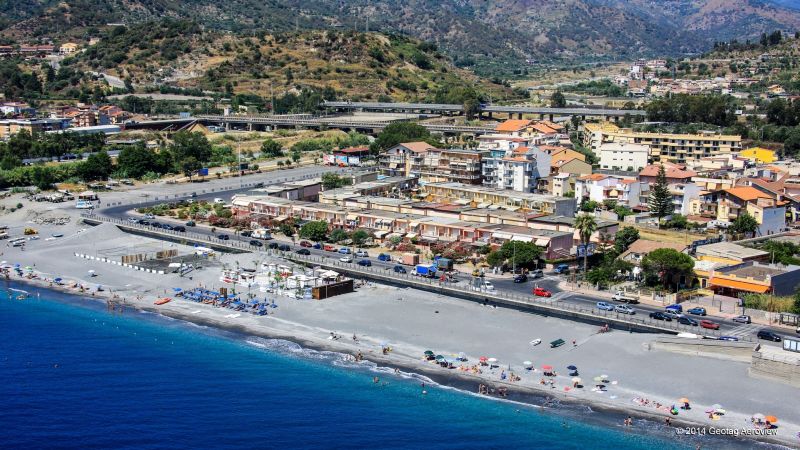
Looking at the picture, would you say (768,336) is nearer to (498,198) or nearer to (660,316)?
(660,316)

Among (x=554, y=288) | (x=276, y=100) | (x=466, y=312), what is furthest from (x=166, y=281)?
(x=276, y=100)

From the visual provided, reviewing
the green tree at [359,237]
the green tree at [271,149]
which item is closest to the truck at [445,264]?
the green tree at [359,237]

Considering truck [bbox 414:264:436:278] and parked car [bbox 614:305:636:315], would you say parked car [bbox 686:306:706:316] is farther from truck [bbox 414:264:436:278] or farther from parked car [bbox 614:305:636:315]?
truck [bbox 414:264:436:278]

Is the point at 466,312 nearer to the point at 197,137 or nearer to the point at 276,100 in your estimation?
the point at 197,137

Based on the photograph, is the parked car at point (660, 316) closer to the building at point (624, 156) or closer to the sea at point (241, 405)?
the sea at point (241, 405)

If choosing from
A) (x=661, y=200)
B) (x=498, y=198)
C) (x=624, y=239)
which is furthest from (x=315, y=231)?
(x=661, y=200)

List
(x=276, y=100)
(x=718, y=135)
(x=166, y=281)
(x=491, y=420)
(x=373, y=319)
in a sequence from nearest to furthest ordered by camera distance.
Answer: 1. (x=491, y=420)
2. (x=373, y=319)
3. (x=166, y=281)
4. (x=718, y=135)
5. (x=276, y=100)

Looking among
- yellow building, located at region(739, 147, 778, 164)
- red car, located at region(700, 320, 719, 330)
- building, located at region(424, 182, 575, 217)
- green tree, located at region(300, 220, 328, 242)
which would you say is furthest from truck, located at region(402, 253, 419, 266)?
yellow building, located at region(739, 147, 778, 164)
